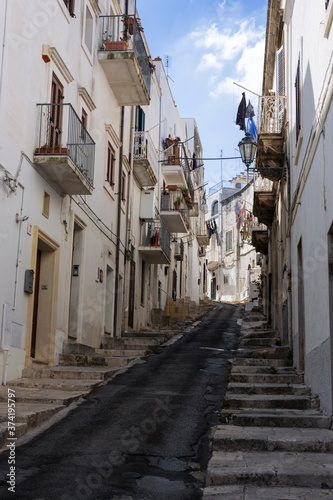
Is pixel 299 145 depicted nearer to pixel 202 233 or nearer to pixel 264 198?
pixel 264 198

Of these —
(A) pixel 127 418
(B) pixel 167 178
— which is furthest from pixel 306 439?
(B) pixel 167 178

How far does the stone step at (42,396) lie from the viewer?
375 inches

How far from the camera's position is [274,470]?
6223 mm

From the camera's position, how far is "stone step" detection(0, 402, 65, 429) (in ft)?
26.5

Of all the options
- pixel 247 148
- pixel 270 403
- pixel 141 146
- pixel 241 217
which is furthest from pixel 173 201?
pixel 241 217

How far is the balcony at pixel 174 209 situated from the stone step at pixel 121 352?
41.6ft

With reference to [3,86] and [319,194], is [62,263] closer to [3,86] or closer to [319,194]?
[3,86]

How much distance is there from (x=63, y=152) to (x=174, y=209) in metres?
15.8

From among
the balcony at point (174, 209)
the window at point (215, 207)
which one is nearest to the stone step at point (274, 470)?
the balcony at point (174, 209)

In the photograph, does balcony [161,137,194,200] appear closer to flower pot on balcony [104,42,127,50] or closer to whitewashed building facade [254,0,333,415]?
whitewashed building facade [254,0,333,415]

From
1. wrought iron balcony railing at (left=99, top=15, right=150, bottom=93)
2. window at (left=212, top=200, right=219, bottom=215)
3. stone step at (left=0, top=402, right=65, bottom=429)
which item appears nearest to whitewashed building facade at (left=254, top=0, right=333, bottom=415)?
stone step at (left=0, top=402, right=65, bottom=429)

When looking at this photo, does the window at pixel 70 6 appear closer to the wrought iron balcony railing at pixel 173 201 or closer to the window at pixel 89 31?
the window at pixel 89 31

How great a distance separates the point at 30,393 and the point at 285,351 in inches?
235

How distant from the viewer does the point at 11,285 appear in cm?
1103
